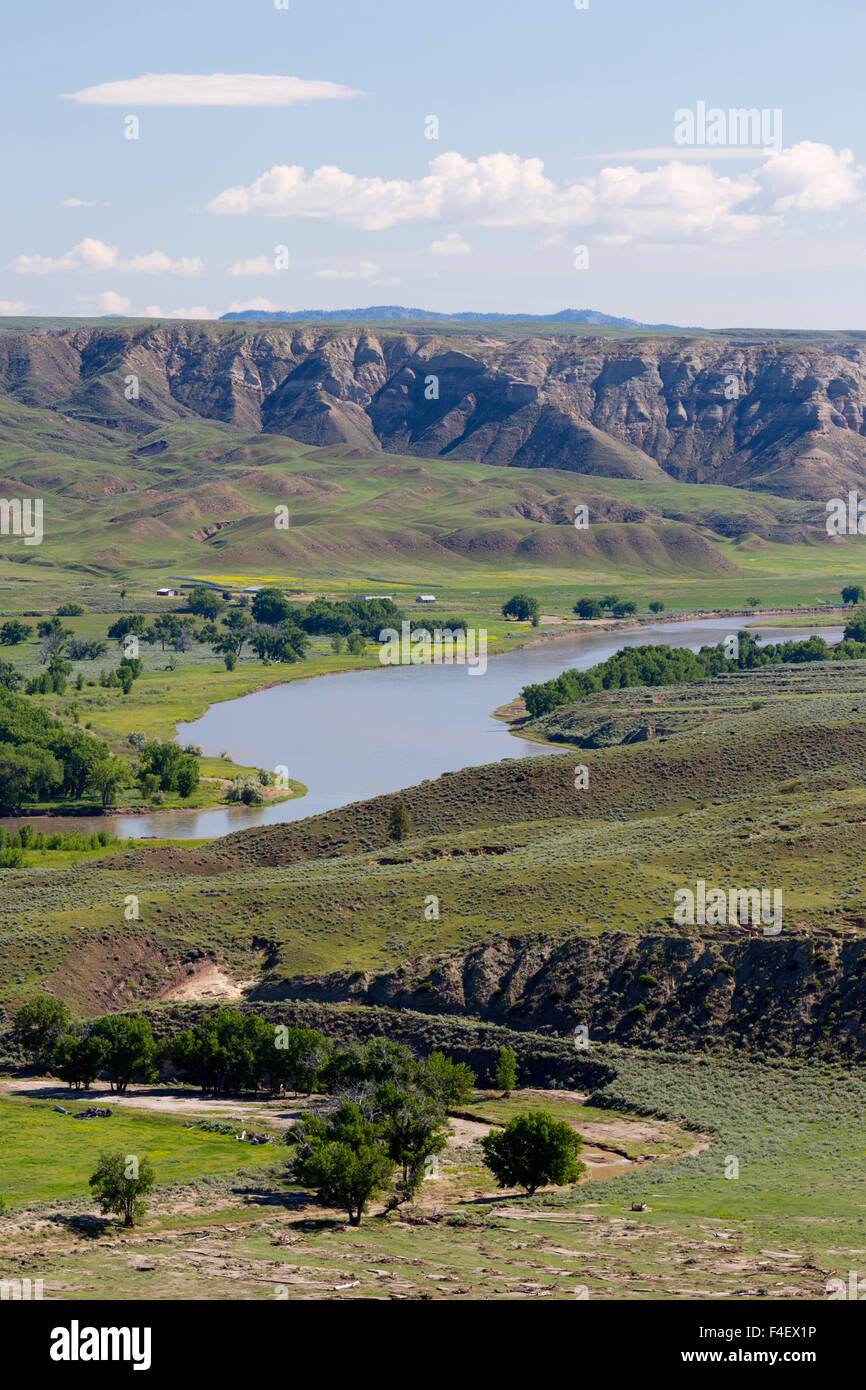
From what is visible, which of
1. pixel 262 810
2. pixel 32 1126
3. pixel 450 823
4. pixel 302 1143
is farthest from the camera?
pixel 262 810

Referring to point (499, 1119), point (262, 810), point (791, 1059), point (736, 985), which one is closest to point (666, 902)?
point (736, 985)

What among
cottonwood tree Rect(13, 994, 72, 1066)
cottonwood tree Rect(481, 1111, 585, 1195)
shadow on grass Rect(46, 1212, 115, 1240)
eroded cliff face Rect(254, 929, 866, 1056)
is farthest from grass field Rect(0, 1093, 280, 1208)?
eroded cliff face Rect(254, 929, 866, 1056)

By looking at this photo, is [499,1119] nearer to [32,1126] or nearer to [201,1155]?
[201,1155]

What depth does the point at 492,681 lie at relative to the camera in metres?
153

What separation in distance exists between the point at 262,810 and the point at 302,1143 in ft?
186

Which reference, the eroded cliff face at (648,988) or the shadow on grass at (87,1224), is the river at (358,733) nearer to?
the eroded cliff face at (648,988)

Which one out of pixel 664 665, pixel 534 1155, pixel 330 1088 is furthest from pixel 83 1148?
pixel 664 665

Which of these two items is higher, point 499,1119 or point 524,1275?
point 524,1275

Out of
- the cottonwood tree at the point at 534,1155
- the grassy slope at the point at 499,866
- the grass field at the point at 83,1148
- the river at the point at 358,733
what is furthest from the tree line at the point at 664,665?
the cottonwood tree at the point at 534,1155

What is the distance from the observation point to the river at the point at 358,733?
98562mm

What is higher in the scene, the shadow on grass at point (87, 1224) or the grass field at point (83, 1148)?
the shadow on grass at point (87, 1224)

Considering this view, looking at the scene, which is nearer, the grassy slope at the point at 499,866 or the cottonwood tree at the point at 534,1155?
the cottonwood tree at the point at 534,1155

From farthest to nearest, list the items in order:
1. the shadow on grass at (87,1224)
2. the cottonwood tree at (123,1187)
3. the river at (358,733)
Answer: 1. the river at (358,733)
2. the cottonwood tree at (123,1187)
3. the shadow on grass at (87,1224)

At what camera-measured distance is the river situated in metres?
98.6
